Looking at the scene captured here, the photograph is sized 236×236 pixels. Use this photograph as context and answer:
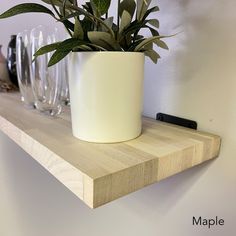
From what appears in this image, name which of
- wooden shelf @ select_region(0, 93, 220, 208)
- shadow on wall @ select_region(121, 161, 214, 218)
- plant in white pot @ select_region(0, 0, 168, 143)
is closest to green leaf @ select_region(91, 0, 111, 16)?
plant in white pot @ select_region(0, 0, 168, 143)

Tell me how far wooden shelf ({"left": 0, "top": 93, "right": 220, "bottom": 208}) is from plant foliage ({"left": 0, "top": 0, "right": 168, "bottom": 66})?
15 cm

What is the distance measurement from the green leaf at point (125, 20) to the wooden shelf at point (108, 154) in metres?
0.20

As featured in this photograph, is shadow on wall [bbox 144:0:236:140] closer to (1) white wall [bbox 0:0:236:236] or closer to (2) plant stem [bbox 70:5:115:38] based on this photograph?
(1) white wall [bbox 0:0:236:236]

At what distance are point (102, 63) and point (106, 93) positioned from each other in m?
0.05

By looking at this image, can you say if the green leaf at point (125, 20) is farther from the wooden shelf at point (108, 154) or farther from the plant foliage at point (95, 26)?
the wooden shelf at point (108, 154)

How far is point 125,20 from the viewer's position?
1.30 ft

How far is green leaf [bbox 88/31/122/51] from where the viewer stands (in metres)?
0.37

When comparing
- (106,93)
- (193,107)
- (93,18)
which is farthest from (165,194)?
(93,18)

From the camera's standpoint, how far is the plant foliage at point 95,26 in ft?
1.20

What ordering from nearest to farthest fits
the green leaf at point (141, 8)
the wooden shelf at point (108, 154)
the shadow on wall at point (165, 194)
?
the wooden shelf at point (108, 154) < the green leaf at point (141, 8) < the shadow on wall at point (165, 194)

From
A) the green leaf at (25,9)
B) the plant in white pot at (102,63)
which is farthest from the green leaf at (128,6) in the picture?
the green leaf at (25,9)

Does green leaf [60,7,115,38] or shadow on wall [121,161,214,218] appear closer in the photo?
green leaf [60,7,115,38]

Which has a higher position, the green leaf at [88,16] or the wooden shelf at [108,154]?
the green leaf at [88,16]

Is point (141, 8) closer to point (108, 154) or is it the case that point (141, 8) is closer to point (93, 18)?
point (93, 18)
